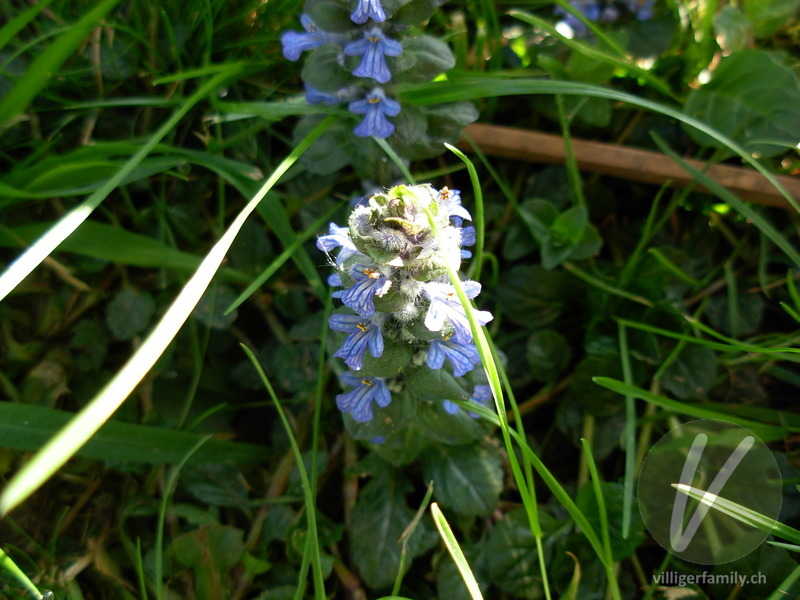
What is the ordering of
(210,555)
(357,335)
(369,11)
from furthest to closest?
(210,555)
(369,11)
(357,335)

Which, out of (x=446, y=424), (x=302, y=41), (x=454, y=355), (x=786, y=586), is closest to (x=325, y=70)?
(x=302, y=41)

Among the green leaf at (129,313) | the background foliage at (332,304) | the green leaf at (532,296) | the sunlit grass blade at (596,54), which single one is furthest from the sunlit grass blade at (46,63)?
the green leaf at (532,296)

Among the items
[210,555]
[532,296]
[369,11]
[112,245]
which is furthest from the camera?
[532,296]

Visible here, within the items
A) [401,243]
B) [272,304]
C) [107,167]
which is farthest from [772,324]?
[107,167]

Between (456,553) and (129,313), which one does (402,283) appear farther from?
(129,313)

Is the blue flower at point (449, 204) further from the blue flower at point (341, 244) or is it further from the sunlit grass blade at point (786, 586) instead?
the sunlit grass blade at point (786, 586)

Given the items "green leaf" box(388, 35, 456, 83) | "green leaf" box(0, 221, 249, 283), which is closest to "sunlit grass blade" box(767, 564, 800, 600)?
"green leaf" box(388, 35, 456, 83)

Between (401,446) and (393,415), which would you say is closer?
(393,415)
